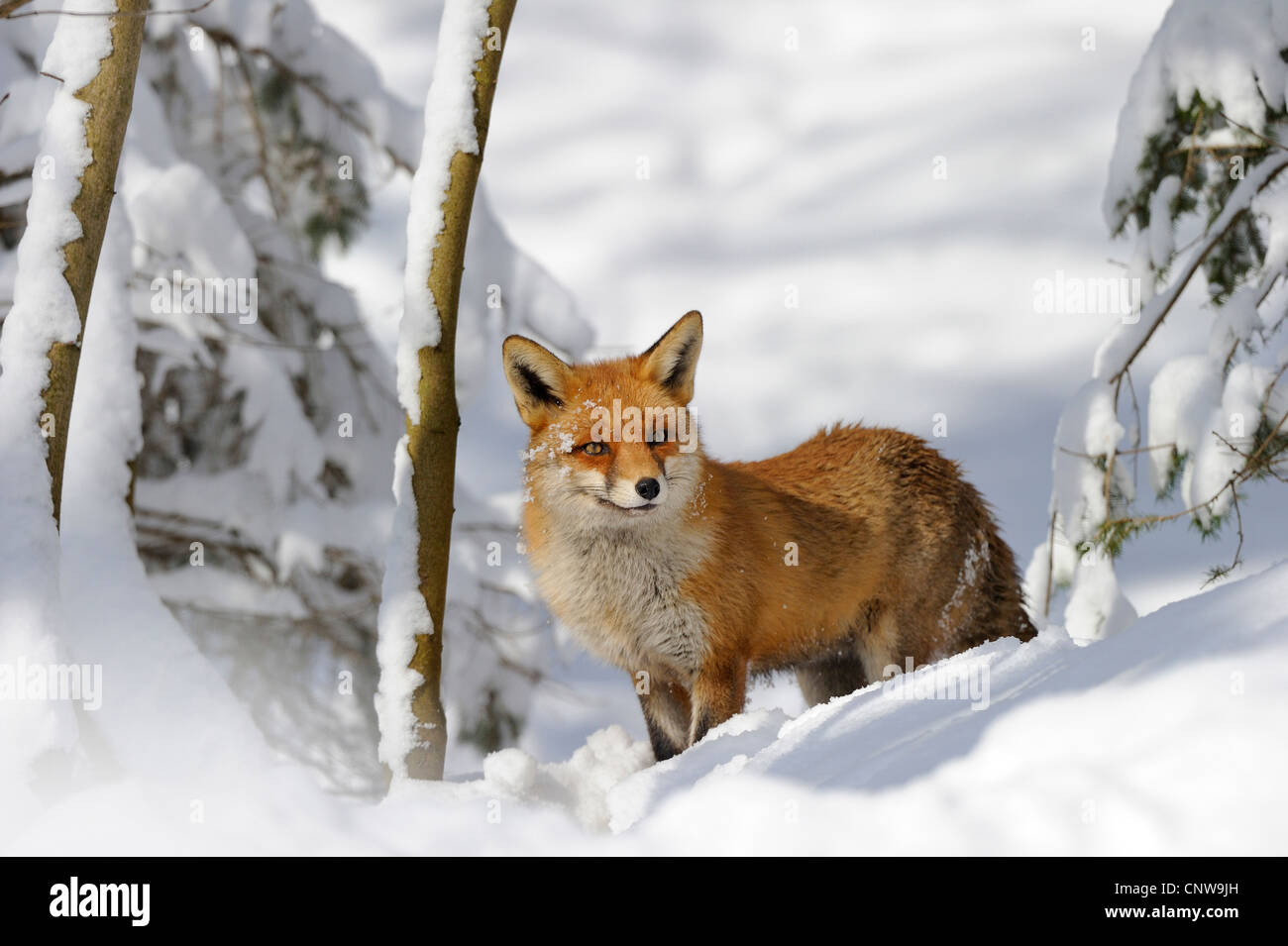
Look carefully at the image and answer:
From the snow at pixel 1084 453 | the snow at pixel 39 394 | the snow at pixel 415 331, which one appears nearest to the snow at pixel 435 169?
the snow at pixel 415 331

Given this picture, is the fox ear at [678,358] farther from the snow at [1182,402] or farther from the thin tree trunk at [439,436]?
the snow at [1182,402]

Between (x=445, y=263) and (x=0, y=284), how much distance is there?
437 cm

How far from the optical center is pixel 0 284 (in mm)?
7203

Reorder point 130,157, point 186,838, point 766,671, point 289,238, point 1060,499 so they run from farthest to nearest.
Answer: point 289,238 < point 130,157 < point 1060,499 < point 766,671 < point 186,838

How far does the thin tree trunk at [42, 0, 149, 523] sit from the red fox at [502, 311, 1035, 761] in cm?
149

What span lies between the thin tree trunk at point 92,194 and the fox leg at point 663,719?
238 centimetres

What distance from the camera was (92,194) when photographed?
3.87 m

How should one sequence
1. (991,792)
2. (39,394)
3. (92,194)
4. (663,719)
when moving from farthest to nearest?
1. (663,719)
2. (92,194)
3. (39,394)
4. (991,792)

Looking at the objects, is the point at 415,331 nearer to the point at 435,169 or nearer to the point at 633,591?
the point at 435,169

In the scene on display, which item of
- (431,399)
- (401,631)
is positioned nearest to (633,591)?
(401,631)

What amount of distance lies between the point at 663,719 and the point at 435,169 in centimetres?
245

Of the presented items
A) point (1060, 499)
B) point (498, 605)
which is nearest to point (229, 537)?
point (498, 605)

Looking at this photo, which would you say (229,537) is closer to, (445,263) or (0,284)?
(0,284)

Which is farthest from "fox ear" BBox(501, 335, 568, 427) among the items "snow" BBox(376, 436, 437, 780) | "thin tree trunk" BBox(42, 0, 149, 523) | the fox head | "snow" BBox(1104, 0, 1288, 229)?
"snow" BBox(1104, 0, 1288, 229)
